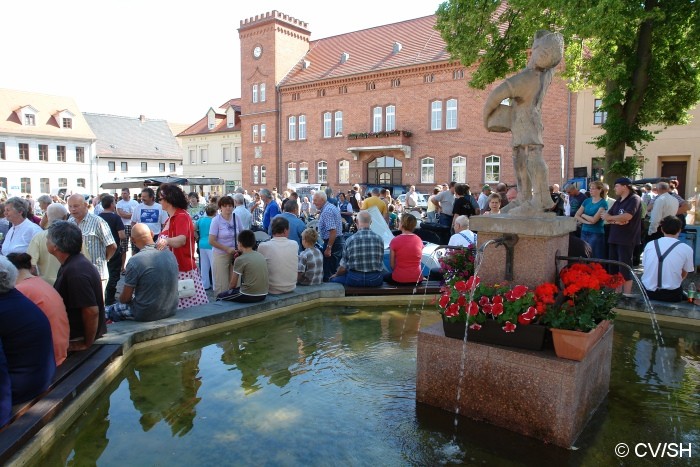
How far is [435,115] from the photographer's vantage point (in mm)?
35062

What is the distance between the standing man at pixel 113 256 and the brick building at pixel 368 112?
80.9ft

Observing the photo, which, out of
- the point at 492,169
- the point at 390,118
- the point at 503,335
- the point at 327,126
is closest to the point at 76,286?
the point at 503,335

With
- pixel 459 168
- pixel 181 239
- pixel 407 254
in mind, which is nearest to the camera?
pixel 181 239

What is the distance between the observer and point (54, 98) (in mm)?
52812

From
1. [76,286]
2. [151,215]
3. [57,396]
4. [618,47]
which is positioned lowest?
[57,396]

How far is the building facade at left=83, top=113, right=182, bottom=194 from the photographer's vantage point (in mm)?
55812

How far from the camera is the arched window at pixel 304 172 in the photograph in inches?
1650

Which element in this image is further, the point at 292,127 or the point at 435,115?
the point at 292,127

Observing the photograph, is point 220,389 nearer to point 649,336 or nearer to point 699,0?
point 649,336

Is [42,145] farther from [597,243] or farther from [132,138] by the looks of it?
[597,243]

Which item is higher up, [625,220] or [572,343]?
[625,220]

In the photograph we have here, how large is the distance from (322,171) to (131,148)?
2929 centimetres

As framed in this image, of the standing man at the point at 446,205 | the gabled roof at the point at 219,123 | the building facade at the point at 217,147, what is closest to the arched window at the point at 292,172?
the building facade at the point at 217,147

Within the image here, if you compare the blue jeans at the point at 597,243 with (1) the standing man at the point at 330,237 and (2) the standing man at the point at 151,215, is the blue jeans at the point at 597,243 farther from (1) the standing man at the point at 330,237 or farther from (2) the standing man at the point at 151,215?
(2) the standing man at the point at 151,215
